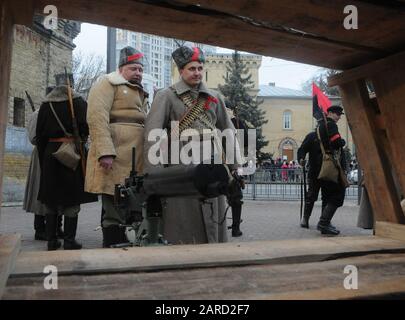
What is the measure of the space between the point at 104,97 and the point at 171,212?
1.15 metres

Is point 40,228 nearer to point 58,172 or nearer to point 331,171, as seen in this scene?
point 58,172

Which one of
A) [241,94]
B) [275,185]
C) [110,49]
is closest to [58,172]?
[110,49]

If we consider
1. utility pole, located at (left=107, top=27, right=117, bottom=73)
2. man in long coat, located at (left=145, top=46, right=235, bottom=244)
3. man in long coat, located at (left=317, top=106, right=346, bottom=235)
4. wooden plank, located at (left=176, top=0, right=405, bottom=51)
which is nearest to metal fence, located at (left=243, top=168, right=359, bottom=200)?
utility pole, located at (left=107, top=27, right=117, bottom=73)

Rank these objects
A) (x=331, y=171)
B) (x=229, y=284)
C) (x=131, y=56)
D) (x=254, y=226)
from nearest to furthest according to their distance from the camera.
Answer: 1. (x=229, y=284)
2. (x=131, y=56)
3. (x=331, y=171)
4. (x=254, y=226)

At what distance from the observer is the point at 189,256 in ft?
6.79

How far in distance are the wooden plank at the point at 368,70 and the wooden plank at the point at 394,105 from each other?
2 cm

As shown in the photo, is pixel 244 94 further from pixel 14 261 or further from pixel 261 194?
pixel 14 261

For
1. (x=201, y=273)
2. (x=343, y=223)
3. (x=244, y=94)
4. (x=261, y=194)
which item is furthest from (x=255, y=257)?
(x=244, y=94)

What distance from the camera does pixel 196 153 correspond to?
128 inches

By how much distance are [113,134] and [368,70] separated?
2.10 meters

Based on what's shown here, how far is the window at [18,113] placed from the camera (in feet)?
46.9

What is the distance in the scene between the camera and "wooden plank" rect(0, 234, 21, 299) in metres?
1.50

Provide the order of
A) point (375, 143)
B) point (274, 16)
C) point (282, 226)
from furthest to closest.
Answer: point (282, 226), point (375, 143), point (274, 16)

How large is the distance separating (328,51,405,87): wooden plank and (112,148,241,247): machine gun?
1024 millimetres
